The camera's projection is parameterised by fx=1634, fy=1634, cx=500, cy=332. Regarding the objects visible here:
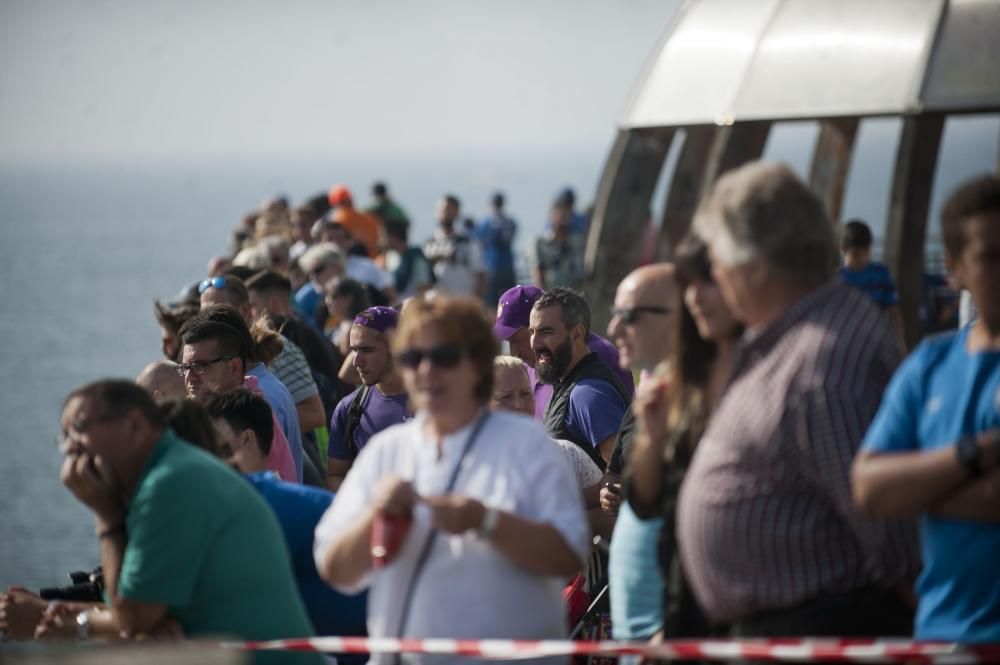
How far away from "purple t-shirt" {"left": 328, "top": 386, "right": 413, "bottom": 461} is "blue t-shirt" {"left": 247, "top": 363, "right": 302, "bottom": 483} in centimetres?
39

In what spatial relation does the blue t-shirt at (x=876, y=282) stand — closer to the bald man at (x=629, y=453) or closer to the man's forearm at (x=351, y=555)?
the bald man at (x=629, y=453)

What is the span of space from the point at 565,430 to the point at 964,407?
133 inches

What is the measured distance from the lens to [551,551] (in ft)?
14.4

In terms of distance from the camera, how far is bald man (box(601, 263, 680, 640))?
479 cm

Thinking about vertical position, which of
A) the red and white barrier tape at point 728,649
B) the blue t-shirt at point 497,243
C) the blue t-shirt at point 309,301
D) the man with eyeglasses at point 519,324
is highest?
the blue t-shirt at point 497,243

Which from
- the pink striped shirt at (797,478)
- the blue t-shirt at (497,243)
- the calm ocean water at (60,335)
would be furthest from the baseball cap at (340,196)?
the pink striped shirt at (797,478)

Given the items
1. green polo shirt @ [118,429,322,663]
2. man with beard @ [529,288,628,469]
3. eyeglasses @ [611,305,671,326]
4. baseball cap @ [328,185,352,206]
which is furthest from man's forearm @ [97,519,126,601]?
baseball cap @ [328,185,352,206]

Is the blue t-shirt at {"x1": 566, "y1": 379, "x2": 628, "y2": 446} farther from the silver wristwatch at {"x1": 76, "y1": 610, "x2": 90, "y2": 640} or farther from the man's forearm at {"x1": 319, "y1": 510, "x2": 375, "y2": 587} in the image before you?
the man's forearm at {"x1": 319, "y1": 510, "x2": 375, "y2": 587}

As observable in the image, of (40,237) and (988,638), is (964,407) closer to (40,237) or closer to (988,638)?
(988,638)

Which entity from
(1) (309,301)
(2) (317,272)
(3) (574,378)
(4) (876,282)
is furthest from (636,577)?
(1) (309,301)

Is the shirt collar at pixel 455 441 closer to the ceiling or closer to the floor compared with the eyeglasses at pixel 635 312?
closer to the floor

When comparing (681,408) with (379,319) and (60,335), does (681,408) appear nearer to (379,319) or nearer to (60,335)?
(379,319)

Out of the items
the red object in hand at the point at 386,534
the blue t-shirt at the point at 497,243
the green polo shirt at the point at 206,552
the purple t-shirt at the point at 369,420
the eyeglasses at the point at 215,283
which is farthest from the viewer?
the blue t-shirt at the point at 497,243

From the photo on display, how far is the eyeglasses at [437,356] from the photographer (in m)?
4.52
